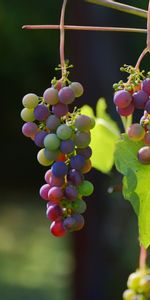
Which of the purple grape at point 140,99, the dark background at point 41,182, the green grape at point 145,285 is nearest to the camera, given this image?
the purple grape at point 140,99

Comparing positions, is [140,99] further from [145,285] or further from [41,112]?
[145,285]

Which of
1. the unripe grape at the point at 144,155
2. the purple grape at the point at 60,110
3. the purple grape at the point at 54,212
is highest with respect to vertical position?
the purple grape at the point at 60,110

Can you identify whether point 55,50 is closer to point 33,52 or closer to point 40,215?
point 33,52

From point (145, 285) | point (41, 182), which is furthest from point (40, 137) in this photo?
point (41, 182)

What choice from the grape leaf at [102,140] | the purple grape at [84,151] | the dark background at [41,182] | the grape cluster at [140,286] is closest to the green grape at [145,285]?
the grape cluster at [140,286]

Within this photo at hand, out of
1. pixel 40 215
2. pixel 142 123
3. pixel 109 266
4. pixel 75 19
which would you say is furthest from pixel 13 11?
pixel 142 123

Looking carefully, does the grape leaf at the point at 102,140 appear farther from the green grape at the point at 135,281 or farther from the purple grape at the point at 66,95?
the purple grape at the point at 66,95

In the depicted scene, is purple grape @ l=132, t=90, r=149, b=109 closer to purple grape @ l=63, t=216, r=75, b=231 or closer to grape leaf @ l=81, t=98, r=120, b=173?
purple grape @ l=63, t=216, r=75, b=231
